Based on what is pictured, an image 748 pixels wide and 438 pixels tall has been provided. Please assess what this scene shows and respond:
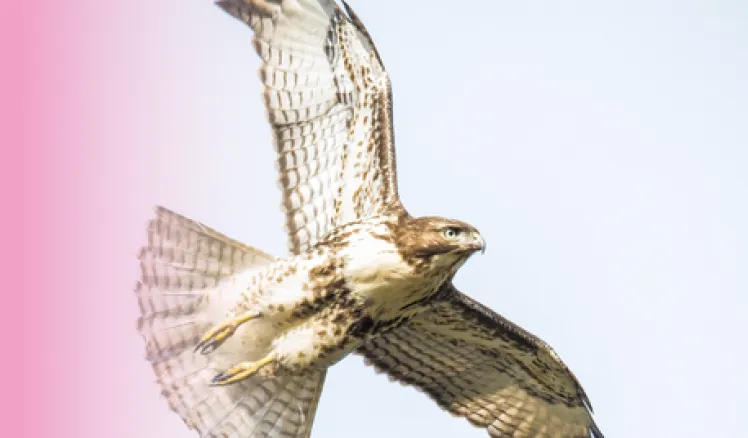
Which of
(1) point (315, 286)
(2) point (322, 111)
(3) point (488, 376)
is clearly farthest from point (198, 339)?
(3) point (488, 376)

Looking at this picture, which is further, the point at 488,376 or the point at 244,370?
the point at 488,376

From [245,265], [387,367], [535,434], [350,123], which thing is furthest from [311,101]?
[535,434]

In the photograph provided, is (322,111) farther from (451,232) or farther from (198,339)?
(198,339)

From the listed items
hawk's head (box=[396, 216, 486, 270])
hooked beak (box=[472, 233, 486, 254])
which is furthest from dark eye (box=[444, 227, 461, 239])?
hooked beak (box=[472, 233, 486, 254])

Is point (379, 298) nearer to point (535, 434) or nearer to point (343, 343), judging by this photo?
point (343, 343)

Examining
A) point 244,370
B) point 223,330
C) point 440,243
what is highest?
point 440,243
